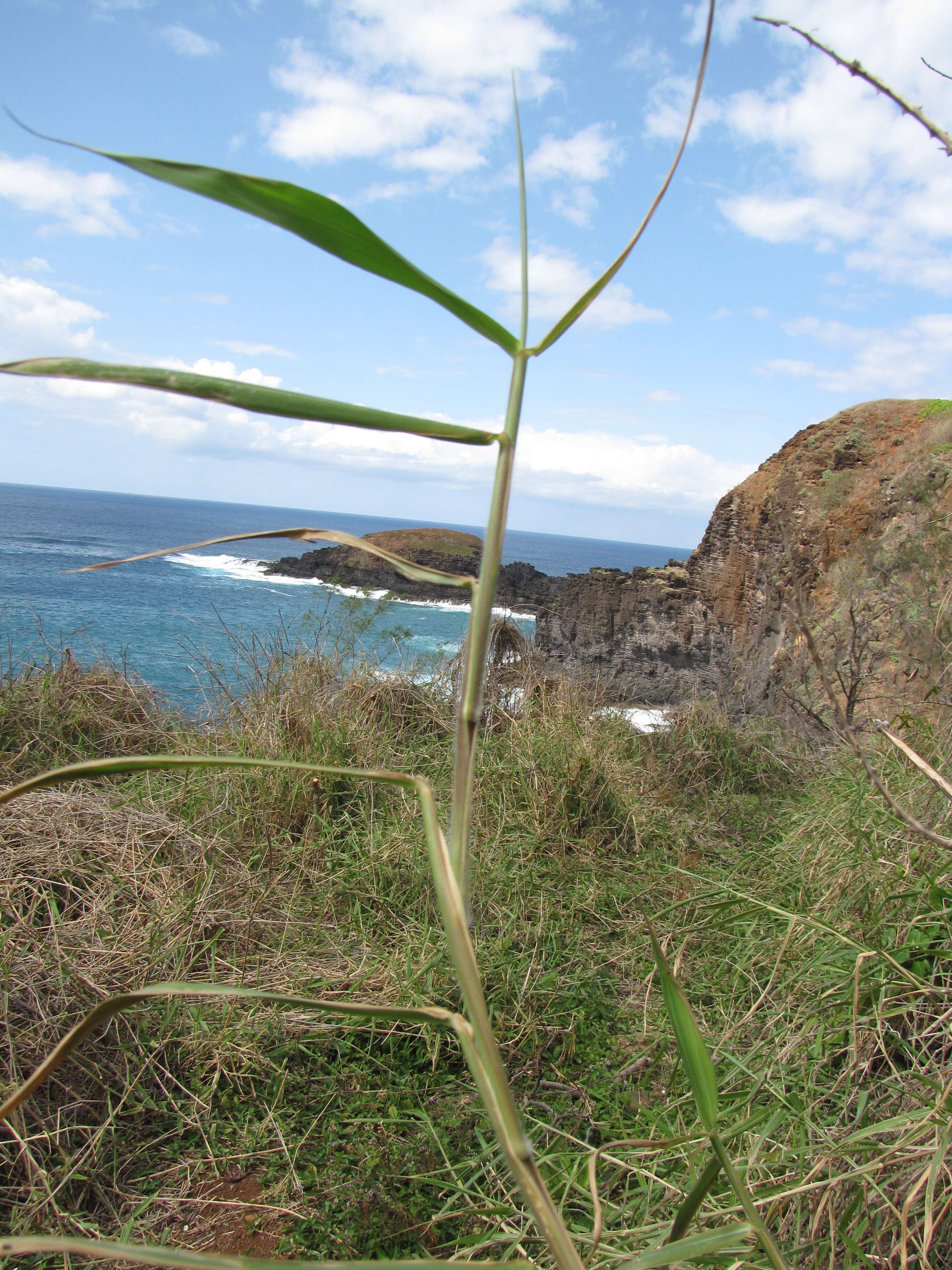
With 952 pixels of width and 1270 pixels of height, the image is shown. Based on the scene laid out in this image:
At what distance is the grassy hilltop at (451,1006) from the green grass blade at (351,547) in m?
0.55

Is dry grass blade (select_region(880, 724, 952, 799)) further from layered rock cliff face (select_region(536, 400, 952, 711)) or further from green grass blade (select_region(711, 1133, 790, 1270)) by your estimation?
layered rock cliff face (select_region(536, 400, 952, 711))

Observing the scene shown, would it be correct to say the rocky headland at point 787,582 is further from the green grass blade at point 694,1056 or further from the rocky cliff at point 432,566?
the green grass blade at point 694,1056

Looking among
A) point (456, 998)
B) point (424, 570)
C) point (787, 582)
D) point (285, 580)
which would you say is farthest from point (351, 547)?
point (285, 580)

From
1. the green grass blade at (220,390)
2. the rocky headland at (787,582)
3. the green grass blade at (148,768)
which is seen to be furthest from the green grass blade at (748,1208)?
the rocky headland at (787,582)

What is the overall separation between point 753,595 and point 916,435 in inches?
111

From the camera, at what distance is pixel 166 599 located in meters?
22.5

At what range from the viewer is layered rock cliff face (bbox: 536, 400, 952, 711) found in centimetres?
709

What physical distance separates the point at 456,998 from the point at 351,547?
7.04 feet

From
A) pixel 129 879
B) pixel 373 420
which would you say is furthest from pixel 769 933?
pixel 373 420

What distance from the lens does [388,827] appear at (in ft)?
10.6

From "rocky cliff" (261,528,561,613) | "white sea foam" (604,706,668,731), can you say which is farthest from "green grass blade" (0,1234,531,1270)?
"rocky cliff" (261,528,561,613)

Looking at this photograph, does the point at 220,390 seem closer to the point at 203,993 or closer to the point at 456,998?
the point at 203,993

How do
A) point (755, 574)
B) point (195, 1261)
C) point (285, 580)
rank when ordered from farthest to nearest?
point (285, 580)
point (755, 574)
point (195, 1261)

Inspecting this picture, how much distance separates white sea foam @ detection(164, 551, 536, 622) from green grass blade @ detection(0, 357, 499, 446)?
3486 millimetres
